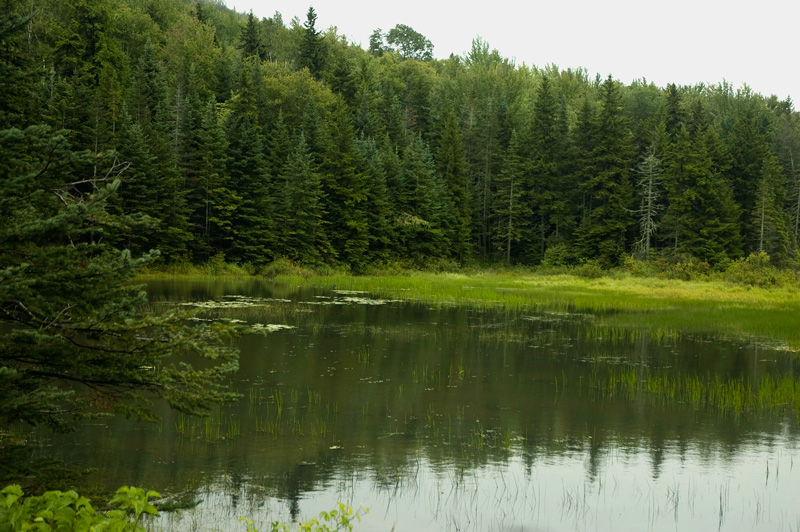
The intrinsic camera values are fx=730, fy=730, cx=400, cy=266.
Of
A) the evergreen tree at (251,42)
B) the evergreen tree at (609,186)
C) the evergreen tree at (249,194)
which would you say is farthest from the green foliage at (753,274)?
the evergreen tree at (251,42)

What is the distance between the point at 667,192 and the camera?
65438 mm

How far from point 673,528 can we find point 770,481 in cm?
252

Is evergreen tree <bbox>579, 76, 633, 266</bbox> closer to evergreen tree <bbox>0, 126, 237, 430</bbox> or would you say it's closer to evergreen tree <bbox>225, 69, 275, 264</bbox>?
evergreen tree <bbox>225, 69, 275, 264</bbox>

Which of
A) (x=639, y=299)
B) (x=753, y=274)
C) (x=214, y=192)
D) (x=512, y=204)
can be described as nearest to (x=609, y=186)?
(x=512, y=204)

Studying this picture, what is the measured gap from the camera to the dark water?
8.95m

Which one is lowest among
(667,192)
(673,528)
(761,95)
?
(673,528)

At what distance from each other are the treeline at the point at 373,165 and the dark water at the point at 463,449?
35844 mm

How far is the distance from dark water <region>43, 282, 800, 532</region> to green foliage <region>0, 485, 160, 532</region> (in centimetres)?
383

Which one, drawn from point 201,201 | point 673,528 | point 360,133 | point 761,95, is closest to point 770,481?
point 673,528

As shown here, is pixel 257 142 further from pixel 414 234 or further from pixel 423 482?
pixel 423 482

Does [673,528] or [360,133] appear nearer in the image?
[673,528]

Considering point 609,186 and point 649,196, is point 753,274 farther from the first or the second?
point 609,186

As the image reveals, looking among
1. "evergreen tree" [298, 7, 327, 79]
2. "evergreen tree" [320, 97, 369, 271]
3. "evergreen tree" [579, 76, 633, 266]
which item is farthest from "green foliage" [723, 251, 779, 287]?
"evergreen tree" [298, 7, 327, 79]

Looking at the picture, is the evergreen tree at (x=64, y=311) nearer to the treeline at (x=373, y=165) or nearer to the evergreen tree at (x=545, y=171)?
the treeline at (x=373, y=165)
